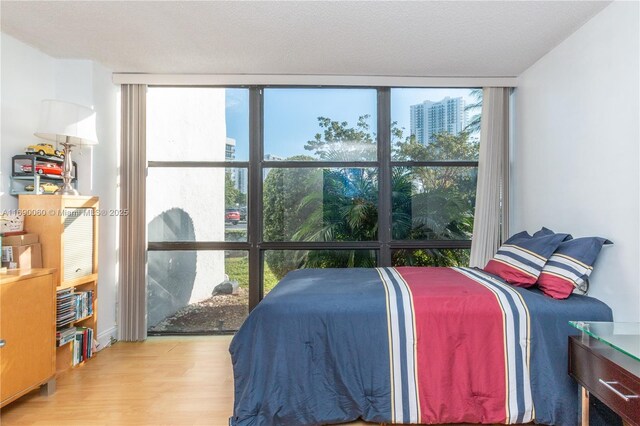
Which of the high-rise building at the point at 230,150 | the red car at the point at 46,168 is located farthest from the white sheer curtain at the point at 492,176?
the red car at the point at 46,168

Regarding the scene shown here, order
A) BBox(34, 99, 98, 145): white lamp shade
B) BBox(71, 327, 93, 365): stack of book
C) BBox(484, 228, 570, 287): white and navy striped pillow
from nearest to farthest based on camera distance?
BBox(484, 228, 570, 287): white and navy striped pillow, BBox(34, 99, 98, 145): white lamp shade, BBox(71, 327, 93, 365): stack of book

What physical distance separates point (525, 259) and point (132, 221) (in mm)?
3335

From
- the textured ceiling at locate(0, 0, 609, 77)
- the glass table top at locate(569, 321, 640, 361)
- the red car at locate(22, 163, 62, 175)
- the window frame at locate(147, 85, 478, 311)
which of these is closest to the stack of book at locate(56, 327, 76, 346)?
the window frame at locate(147, 85, 478, 311)

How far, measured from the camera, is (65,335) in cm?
258

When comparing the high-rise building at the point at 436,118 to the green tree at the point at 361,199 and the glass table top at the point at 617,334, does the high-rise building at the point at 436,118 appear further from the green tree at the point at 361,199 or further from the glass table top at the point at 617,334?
the glass table top at the point at 617,334

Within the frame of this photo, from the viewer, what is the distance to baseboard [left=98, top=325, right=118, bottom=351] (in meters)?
3.05

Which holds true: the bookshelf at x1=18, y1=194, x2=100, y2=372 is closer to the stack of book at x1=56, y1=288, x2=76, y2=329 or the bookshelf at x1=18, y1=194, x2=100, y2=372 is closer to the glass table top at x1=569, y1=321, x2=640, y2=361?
the stack of book at x1=56, y1=288, x2=76, y2=329

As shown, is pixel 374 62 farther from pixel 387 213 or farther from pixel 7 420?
pixel 7 420

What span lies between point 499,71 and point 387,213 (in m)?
1.68

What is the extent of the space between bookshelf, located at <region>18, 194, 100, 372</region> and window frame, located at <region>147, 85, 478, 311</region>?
64cm

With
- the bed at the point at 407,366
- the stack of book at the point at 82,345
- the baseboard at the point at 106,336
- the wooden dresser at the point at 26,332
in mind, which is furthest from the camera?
the baseboard at the point at 106,336

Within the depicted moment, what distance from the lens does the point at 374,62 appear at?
2988mm

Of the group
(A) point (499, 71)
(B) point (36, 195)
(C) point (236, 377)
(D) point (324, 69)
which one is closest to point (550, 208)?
(A) point (499, 71)

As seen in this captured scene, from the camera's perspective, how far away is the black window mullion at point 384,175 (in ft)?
11.2
